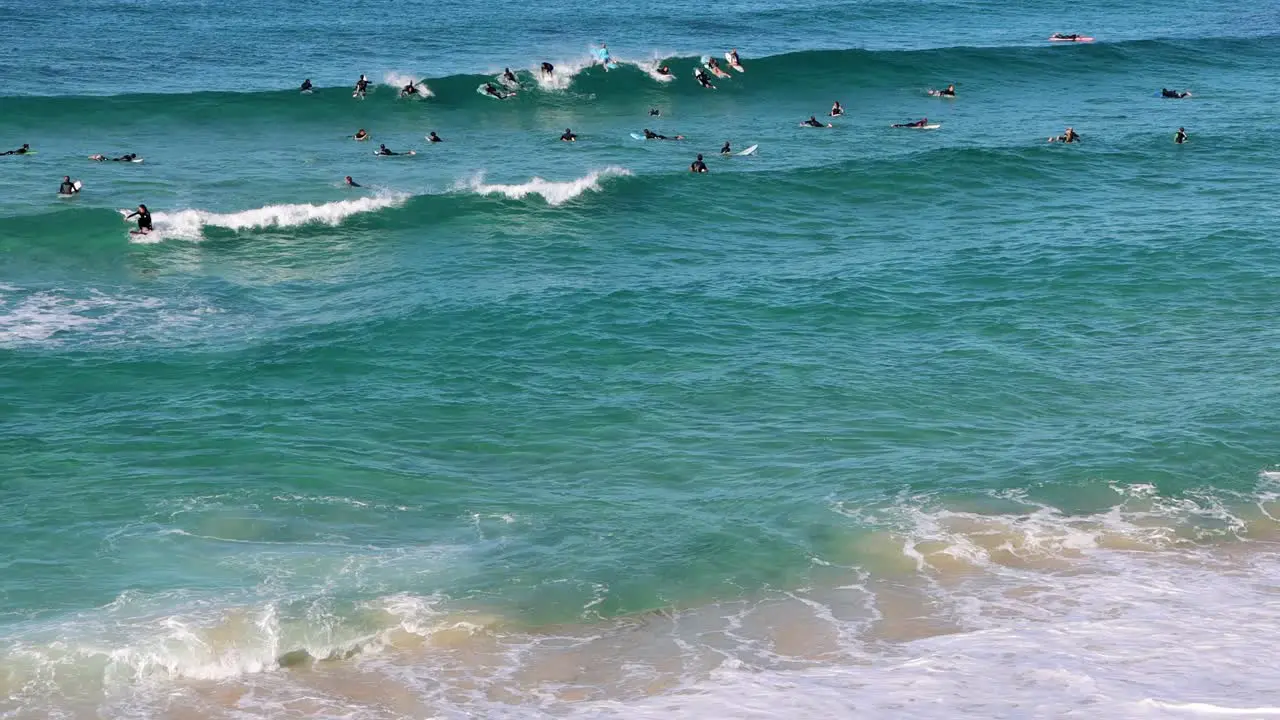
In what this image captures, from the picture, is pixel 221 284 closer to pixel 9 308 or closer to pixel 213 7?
pixel 9 308

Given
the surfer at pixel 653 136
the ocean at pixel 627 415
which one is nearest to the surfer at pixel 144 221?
the ocean at pixel 627 415

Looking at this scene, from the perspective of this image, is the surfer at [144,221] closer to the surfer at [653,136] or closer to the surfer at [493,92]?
the surfer at [653,136]

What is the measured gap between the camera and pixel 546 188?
40031 mm

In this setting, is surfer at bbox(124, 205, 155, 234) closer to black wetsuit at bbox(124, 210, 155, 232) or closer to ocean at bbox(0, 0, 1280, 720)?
black wetsuit at bbox(124, 210, 155, 232)

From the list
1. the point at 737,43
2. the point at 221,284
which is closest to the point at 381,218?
the point at 221,284

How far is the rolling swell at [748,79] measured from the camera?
160 feet

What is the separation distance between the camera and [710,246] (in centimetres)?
3628

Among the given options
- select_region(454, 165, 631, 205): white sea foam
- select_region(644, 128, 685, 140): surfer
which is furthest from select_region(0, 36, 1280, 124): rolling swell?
select_region(454, 165, 631, 205): white sea foam

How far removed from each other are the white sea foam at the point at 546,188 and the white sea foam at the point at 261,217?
2582 millimetres

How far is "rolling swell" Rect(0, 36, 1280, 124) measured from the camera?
48906 mm

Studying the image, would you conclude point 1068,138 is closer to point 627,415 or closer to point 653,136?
point 653,136

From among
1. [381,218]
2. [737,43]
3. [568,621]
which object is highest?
[737,43]

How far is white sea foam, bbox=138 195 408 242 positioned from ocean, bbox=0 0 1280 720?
14 centimetres

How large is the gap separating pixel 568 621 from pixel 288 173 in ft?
92.9
